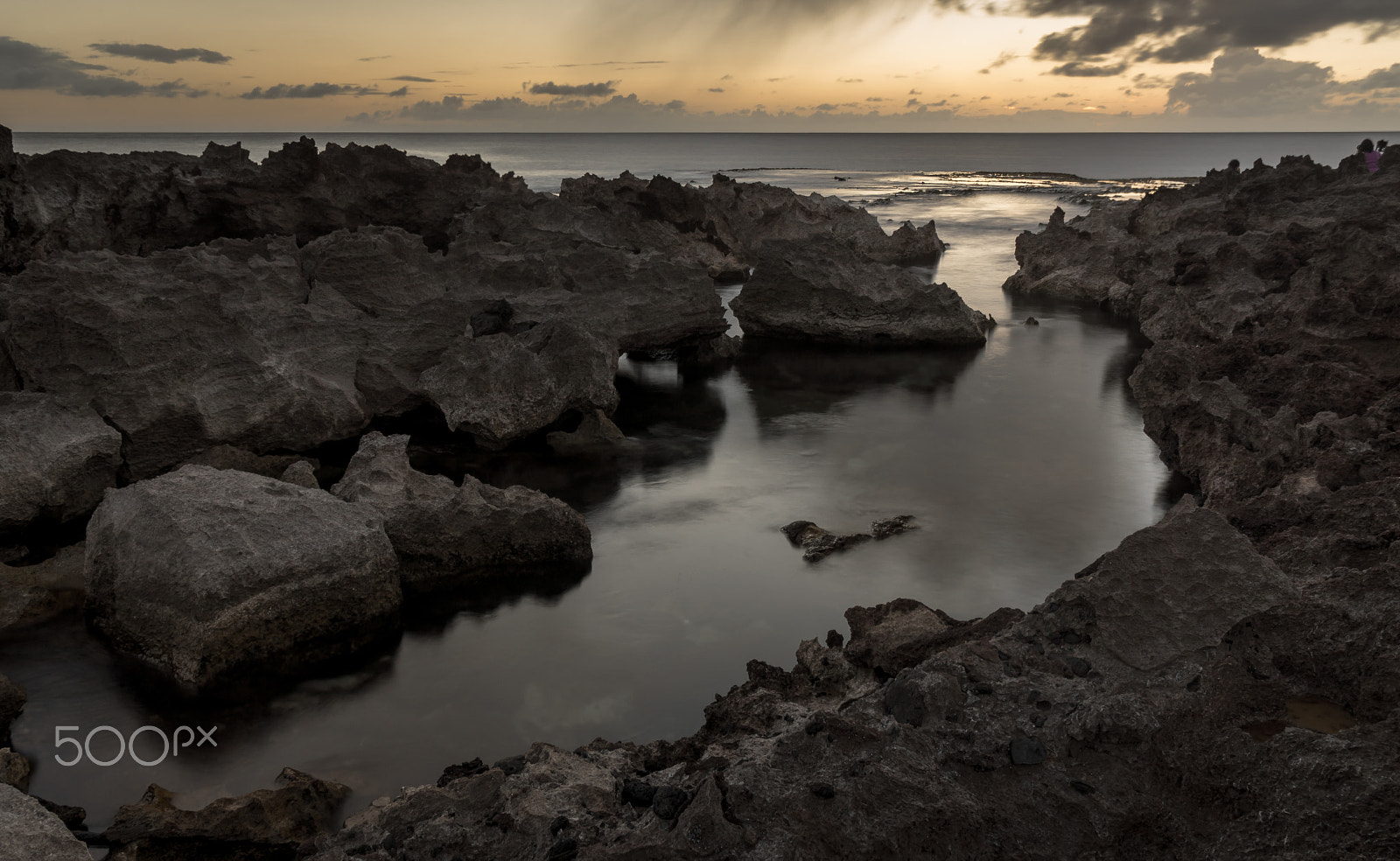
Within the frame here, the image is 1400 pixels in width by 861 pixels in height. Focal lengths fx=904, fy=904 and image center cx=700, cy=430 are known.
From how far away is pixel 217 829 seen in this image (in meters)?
5.38

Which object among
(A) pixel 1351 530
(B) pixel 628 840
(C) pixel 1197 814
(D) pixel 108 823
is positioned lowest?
(D) pixel 108 823

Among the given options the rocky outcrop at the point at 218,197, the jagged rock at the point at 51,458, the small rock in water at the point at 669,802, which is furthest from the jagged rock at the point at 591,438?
the small rock in water at the point at 669,802

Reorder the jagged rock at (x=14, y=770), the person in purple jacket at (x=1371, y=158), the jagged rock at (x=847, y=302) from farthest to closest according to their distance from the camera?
1. the jagged rock at (x=847, y=302)
2. the person in purple jacket at (x=1371, y=158)
3. the jagged rock at (x=14, y=770)

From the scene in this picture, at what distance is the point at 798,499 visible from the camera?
12328 mm

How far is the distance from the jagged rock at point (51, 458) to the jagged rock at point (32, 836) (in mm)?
6162

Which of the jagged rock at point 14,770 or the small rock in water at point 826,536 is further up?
the small rock in water at point 826,536

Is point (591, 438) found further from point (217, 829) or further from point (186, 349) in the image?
point (217, 829)

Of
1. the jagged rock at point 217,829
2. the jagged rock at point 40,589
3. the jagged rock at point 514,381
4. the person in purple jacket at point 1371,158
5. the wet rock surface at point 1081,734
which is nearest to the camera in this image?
the wet rock surface at point 1081,734

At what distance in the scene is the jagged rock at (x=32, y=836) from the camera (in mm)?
4259

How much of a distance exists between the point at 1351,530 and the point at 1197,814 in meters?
3.11

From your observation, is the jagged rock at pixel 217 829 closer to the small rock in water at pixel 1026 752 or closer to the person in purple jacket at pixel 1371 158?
the small rock in water at pixel 1026 752

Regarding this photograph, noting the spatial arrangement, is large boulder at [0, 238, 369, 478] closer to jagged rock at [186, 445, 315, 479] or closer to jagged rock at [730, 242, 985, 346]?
jagged rock at [186, 445, 315, 479]

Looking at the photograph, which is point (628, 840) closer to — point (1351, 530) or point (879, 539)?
point (1351, 530)

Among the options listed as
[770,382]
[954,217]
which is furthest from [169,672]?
[954,217]
